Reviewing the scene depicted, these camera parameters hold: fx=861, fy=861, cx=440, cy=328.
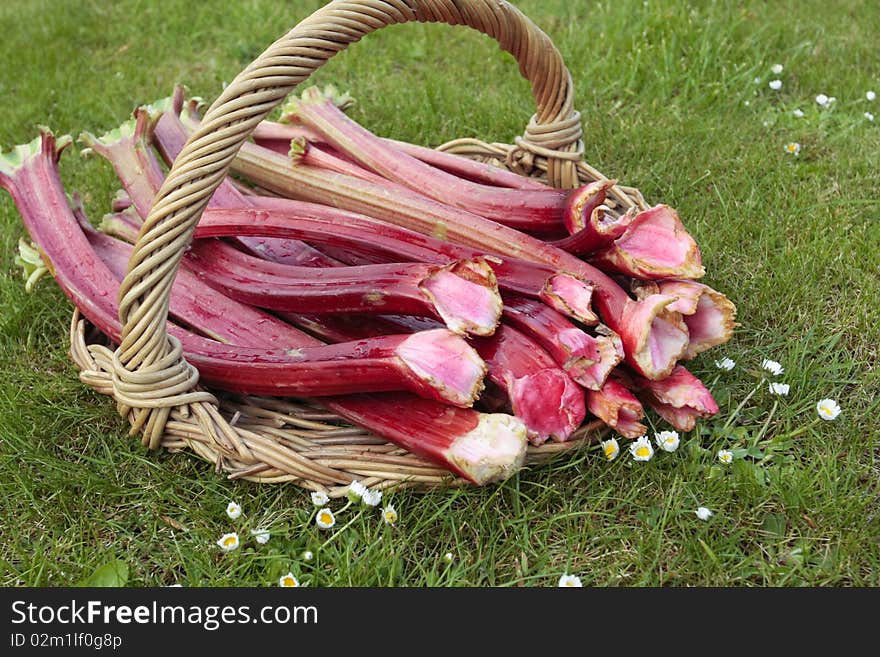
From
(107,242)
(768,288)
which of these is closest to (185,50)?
(107,242)

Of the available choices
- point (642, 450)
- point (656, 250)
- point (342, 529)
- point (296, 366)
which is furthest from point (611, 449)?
point (296, 366)

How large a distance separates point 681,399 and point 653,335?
0.56 ft

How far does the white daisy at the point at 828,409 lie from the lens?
217 centimetres

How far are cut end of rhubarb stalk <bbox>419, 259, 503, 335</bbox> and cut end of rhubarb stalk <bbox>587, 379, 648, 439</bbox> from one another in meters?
0.31

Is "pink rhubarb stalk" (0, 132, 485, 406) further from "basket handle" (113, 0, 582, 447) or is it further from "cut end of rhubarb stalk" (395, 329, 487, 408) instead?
"basket handle" (113, 0, 582, 447)

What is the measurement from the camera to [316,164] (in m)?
2.73

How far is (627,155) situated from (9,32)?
3.33 meters

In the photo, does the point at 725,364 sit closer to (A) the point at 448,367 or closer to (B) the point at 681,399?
(B) the point at 681,399

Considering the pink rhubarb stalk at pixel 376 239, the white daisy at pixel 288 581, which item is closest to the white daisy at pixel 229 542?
the white daisy at pixel 288 581

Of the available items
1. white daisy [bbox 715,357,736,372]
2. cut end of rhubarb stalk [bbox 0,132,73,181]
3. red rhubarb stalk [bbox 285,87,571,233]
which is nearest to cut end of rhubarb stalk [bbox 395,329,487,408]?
red rhubarb stalk [bbox 285,87,571,233]

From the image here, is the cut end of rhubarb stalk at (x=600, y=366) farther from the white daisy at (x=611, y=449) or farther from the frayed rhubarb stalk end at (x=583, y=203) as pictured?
the frayed rhubarb stalk end at (x=583, y=203)

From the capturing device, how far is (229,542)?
197 centimetres

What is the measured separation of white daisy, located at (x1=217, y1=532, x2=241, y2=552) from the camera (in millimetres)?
1958

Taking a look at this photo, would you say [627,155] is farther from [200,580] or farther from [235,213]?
[200,580]
